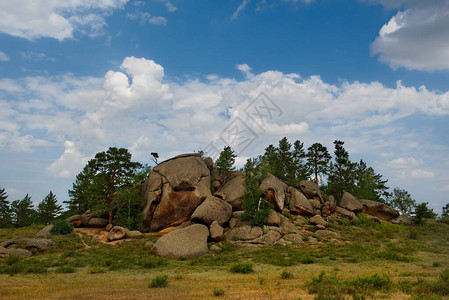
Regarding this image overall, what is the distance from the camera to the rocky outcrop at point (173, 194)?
3897 centimetres

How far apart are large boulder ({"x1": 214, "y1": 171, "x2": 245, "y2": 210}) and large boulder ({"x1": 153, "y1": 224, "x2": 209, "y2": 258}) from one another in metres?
11.7

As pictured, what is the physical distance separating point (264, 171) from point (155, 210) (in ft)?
60.6

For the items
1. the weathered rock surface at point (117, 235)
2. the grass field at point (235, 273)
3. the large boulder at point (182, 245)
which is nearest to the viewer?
the grass field at point (235, 273)

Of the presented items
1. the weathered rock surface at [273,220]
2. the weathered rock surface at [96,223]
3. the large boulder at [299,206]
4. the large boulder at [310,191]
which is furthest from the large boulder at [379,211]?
the weathered rock surface at [96,223]

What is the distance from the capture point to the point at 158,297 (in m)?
11.6

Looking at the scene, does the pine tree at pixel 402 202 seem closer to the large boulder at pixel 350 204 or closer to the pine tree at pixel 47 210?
the large boulder at pixel 350 204

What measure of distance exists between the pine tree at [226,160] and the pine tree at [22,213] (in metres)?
49.8

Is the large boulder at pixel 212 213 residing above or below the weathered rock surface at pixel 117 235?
above

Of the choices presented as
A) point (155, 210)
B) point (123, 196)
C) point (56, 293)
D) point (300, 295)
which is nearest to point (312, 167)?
point (155, 210)

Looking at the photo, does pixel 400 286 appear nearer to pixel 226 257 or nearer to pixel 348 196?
pixel 226 257

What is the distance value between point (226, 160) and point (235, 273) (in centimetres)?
3067

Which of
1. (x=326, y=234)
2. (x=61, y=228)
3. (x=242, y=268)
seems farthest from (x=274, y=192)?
(x=61, y=228)

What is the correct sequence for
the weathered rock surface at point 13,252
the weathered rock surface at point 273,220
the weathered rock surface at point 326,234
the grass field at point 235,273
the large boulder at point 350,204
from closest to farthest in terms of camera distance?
the grass field at point 235,273 → the weathered rock surface at point 13,252 → the weathered rock surface at point 326,234 → the weathered rock surface at point 273,220 → the large boulder at point 350,204

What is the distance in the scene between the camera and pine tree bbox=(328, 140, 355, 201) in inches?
2226
